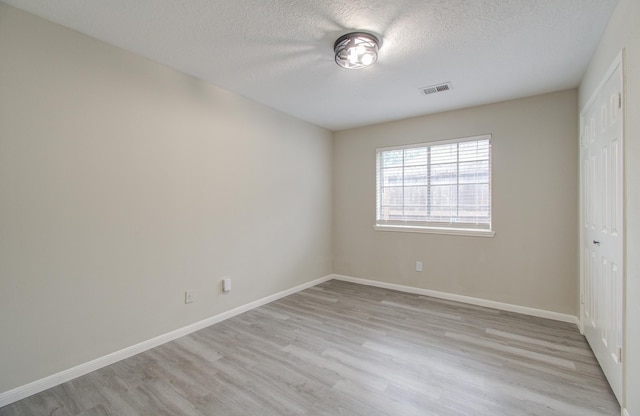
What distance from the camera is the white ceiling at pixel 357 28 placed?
1.84m

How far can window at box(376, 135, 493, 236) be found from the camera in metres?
3.64

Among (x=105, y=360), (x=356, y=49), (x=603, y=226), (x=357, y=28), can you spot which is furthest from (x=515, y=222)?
(x=105, y=360)

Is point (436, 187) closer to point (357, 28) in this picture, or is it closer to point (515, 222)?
point (515, 222)

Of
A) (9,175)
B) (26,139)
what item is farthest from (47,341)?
(26,139)

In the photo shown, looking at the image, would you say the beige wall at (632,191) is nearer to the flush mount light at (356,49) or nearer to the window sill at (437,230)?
the flush mount light at (356,49)

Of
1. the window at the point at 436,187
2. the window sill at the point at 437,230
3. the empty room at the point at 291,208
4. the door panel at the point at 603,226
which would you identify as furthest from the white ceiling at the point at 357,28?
the window sill at the point at 437,230

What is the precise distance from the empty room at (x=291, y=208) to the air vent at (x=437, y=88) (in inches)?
2.5

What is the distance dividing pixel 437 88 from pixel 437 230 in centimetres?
178

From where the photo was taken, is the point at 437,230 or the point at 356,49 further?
the point at 437,230

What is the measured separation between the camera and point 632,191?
60.6 inches

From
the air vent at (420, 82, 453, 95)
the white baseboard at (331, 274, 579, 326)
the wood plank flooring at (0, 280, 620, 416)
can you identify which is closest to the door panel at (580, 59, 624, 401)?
the wood plank flooring at (0, 280, 620, 416)

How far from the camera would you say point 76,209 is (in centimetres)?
212

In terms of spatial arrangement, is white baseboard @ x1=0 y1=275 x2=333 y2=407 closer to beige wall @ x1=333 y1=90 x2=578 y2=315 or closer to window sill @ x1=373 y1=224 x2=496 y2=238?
window sill @ x1=373 y1=224 x2=496 y2=238

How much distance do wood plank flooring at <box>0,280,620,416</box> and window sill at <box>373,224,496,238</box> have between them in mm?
957
